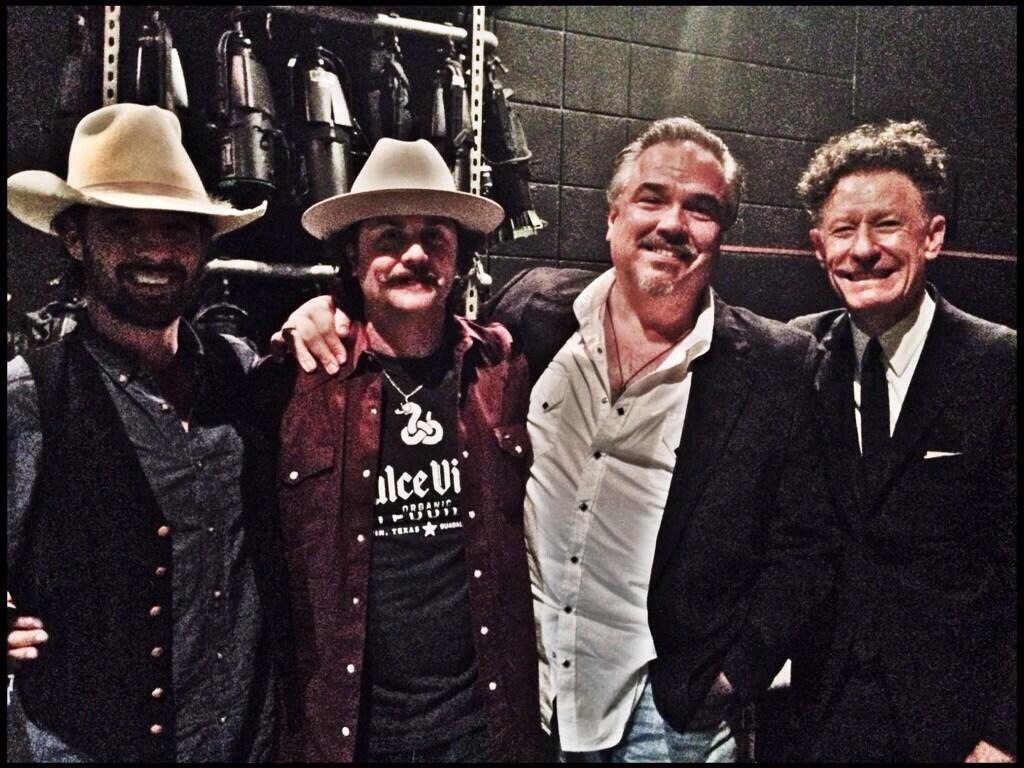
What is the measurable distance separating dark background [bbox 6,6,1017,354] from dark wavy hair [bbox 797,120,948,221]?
52 millimetres

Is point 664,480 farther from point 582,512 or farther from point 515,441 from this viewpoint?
point 515,441

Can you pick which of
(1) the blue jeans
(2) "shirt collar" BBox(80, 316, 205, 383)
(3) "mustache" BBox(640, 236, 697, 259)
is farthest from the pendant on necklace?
(1) the blue jeans

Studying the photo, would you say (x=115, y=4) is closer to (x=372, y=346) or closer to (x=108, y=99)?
(x=108, y=99)

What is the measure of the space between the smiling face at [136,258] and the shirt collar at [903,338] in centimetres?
168

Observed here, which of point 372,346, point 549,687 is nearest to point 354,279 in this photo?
point 372,346

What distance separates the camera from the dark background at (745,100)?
200 cm

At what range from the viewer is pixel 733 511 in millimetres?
2027

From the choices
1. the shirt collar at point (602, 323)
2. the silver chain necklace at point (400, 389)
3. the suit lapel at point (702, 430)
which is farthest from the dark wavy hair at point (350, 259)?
the suit lapel at point (702, 430)

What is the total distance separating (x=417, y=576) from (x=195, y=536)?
52 centimetres

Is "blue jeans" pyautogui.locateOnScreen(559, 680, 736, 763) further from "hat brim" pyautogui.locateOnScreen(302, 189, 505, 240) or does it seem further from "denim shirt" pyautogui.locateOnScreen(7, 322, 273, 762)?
"hat brim" pyautogui.locateOnScreen(302, 189, 505, 240)

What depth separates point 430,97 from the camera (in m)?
2.01

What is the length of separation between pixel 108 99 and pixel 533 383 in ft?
3.94

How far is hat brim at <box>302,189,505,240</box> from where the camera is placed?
1.88m

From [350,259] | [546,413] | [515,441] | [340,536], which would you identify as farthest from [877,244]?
[340,536]
